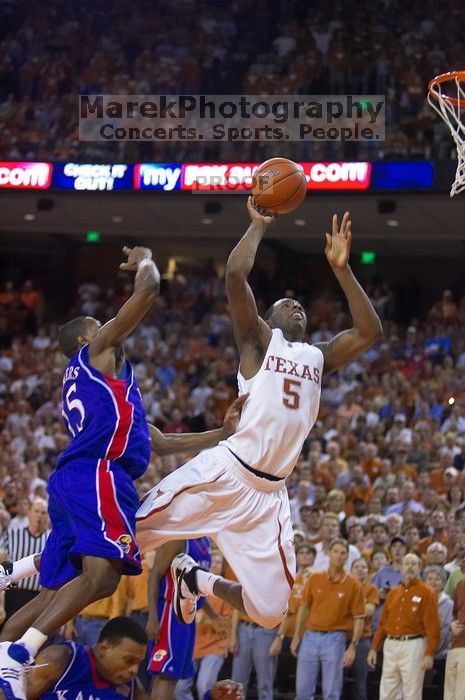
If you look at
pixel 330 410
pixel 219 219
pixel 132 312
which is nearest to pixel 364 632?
pixel 132 312

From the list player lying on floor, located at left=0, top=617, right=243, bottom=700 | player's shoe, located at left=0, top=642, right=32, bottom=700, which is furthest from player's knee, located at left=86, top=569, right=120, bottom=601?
player's shoe, located at left=0, top=642, right=32, bottom=700

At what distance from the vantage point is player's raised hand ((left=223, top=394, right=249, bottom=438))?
6.28 meters

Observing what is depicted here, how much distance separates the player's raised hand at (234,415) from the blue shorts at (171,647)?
151cm

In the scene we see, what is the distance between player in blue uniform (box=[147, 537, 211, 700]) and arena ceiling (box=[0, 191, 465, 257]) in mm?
11853

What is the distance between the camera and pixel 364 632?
10.6 meters

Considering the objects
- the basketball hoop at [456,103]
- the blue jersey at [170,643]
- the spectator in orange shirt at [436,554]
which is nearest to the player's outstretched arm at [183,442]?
the blue jersey at [170,643]

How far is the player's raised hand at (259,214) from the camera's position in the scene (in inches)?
245

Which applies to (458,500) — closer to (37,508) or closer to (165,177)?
(37,508)

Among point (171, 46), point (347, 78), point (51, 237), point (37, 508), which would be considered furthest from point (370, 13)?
point (37, 508)

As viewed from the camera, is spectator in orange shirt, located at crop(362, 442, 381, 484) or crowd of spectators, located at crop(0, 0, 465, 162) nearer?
spectator in orange shirt, located at crop(362, 442, 381, 484)

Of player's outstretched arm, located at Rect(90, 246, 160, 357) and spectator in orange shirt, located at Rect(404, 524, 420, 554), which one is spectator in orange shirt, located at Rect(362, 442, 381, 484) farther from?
player's outstretched arm, located at Rect(90, 246, 160, 357)

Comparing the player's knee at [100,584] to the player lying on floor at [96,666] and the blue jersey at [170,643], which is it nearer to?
the player lying on floor at [96,666]

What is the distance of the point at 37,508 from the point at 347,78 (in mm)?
11578

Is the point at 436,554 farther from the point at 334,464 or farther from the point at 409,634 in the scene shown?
the point at 334,464
